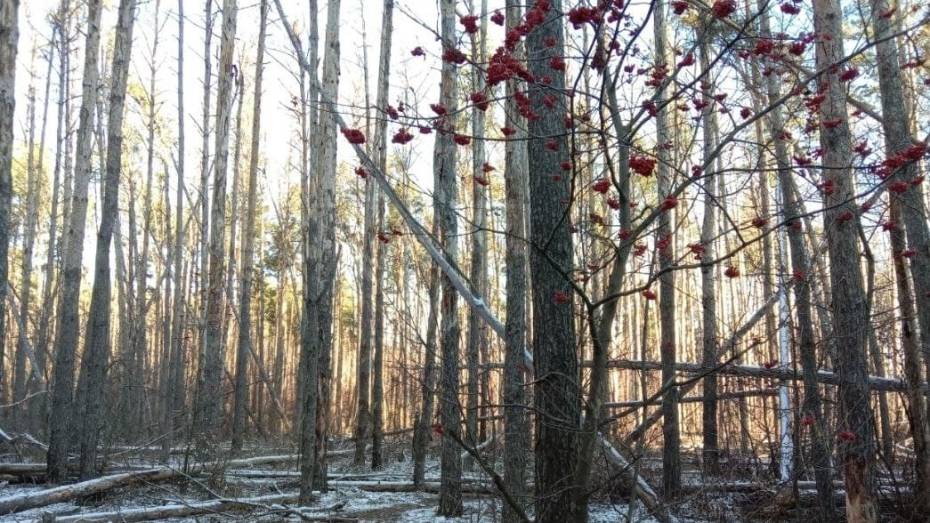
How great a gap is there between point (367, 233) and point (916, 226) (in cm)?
880

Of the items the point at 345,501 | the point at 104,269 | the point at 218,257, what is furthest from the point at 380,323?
the point at 345,501

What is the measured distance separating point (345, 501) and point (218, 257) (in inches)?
154

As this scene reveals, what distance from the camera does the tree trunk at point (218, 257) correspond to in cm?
875

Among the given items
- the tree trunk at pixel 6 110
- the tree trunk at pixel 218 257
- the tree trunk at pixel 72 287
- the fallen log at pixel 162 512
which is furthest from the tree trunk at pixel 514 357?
the tree trunk at pixel 72 287

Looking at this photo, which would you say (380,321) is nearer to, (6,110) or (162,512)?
(162,512)

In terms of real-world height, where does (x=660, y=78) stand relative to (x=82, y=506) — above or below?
above

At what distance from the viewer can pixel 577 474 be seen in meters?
2.74

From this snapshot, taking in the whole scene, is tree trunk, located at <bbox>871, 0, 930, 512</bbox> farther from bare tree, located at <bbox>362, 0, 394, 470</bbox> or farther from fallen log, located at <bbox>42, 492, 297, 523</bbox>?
bare tree, located at <bbox>362, 0, 394, 470</bbox>

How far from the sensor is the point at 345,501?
6.96 m

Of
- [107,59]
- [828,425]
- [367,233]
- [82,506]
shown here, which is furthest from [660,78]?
[107,59]

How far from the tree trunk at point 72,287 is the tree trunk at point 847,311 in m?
8.19

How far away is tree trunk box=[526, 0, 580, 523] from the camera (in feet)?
11.8

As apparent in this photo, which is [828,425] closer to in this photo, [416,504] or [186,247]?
[416,504]

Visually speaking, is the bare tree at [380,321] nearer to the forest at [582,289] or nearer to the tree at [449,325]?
the forest at [582,289]
